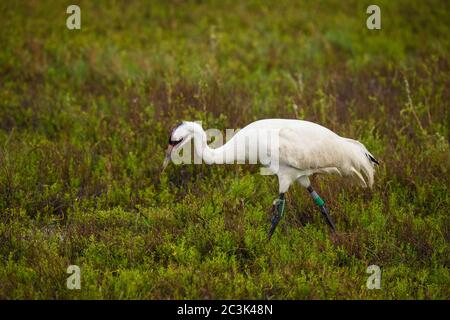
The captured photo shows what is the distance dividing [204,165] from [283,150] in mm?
1463

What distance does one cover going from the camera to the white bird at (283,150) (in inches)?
244

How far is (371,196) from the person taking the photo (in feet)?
22.4

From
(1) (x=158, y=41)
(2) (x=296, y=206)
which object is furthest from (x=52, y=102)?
(2) (x=296, y=206)

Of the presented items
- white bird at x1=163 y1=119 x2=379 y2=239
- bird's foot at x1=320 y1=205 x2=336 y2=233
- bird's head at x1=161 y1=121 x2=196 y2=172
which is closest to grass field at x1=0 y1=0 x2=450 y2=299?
bird's foot at x1=320 y1=205 x2=336 y2=233

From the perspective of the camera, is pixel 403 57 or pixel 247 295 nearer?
pixel 247 295

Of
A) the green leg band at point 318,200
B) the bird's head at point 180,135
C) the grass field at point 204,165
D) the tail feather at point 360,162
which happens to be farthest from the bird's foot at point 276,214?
the bird's head at point 180,135

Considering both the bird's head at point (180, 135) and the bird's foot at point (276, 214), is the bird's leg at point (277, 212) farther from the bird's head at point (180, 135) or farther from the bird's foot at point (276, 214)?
the bird's head at point (180, 135)

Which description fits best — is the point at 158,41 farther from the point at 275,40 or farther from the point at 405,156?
the point at 405,156

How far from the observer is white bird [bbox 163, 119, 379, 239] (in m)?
6.20

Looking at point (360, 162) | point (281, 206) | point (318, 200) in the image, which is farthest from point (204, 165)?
point (360, 162)

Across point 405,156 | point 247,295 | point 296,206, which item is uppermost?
point 405,156

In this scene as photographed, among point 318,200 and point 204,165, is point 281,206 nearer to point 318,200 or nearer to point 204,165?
point 318,200

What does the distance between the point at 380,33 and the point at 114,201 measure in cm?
735

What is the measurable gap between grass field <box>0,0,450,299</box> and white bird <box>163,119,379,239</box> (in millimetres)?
376
